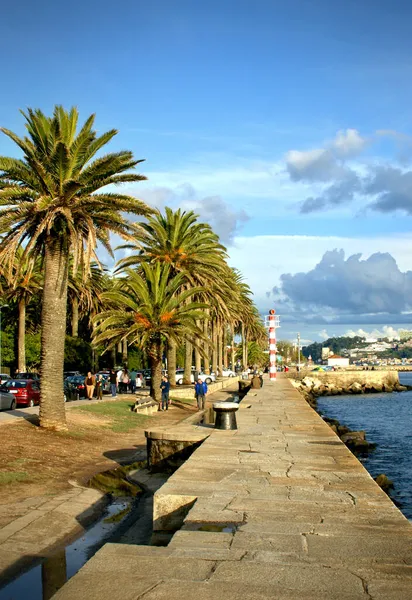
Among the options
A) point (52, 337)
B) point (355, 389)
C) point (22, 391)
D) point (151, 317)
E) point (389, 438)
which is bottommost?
point (355, 389)

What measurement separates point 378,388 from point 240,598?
3511 inches

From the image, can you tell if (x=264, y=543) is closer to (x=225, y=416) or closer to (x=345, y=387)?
(x=225, y=416)

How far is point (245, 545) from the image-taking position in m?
5.73

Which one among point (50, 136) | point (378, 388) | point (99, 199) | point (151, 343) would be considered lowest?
point (378, 388)

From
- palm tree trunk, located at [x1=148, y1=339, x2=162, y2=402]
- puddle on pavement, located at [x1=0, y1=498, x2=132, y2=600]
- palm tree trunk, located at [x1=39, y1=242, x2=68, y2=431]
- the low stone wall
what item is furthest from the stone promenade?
the low stone wall

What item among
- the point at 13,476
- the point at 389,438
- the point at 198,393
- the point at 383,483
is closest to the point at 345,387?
the point at 389,438

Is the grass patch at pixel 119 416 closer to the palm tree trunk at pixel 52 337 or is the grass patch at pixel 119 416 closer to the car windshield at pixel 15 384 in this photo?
the palm tree trunk at pixel 52 337

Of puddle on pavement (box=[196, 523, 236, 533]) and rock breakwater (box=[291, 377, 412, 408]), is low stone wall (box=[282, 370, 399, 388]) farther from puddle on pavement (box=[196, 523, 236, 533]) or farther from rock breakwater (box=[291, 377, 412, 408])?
puddle on pavement (box=[196, 523, 236, 533])

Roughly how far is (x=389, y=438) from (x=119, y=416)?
16.1 m

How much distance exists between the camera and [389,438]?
33000 mm

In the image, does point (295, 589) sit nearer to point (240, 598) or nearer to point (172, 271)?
point (240, 598)

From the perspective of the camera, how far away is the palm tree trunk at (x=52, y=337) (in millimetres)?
17922

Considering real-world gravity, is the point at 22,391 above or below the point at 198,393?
above

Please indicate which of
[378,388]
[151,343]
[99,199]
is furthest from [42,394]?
[378,388]
